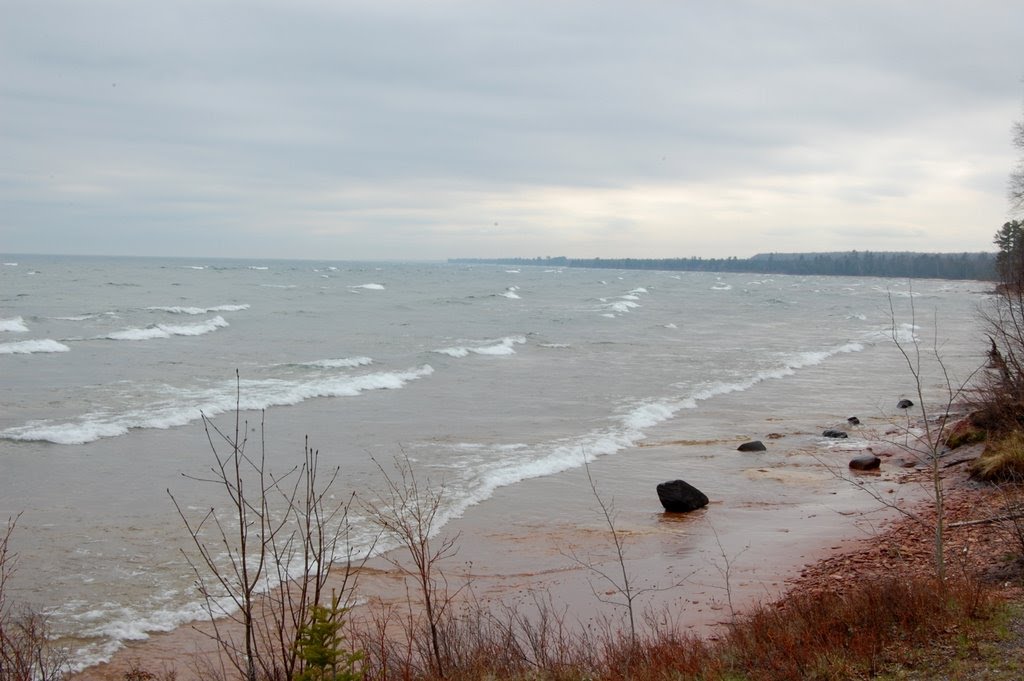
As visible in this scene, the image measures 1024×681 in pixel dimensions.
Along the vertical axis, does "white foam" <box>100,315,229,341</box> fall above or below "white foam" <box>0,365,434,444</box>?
above

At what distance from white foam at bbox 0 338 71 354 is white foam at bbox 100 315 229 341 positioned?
10.7ft

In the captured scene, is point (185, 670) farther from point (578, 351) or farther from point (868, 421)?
point (578, 351)

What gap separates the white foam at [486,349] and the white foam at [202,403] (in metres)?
4.97

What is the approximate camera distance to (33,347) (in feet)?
107

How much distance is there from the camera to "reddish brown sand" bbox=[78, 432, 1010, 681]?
8531 mm

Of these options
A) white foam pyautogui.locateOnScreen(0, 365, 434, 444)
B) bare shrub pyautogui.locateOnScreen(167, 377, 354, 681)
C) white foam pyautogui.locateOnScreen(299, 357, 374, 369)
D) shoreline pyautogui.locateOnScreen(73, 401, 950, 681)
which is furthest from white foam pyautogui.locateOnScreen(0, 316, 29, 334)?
shoreline pyautogui.locateOnScreen(73, 401, 950, 681)

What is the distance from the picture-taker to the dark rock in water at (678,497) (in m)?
12.7

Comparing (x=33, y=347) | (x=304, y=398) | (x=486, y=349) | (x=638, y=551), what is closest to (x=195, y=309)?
(x=33, y=347)

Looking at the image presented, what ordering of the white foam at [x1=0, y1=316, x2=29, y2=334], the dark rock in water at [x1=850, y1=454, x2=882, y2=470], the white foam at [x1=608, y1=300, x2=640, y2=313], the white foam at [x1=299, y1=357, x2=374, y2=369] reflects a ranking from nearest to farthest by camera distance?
the dark rock in water at [x1=850, y1=454, x2=882, y2=470], the white foam at [x1=299, y1=357, x2=374, y2=369], the white foam at [x1=0, y1=316, x2=29, y2=334], the white foam at [x1=608, y1=300, x2=640, y2=313]

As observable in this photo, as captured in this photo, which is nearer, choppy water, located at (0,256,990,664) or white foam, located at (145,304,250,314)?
choppy water, located at (0,256,990,664)

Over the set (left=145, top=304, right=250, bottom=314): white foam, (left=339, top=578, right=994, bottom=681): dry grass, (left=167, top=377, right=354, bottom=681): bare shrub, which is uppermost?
(left=339, top=578, right=994, bottom=681): dry grass

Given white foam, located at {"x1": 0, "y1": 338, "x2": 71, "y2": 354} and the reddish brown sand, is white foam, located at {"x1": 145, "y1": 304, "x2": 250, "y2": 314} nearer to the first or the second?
white foam, located at {"x1": 0, "y1": 338, "x2": 71, "y2": 354}

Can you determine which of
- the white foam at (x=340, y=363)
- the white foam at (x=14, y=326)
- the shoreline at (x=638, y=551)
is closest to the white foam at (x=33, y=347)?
the white foam at (x=14, y=326)

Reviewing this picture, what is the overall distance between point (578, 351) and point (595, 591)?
1087 inches
